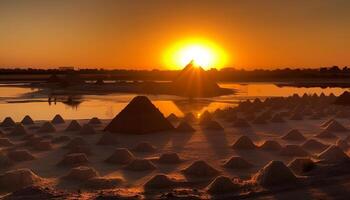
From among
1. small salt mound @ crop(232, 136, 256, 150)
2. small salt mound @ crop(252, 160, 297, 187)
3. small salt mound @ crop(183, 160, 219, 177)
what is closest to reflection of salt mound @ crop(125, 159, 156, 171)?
small salt mound @ crop(183, 160, 219, 177)

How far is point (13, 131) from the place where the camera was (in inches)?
658

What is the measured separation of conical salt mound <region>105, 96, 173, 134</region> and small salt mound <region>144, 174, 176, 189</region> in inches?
307

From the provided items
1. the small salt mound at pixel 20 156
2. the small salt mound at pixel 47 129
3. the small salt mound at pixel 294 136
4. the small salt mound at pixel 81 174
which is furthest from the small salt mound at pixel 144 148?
the small salt mound at pixel 47 129

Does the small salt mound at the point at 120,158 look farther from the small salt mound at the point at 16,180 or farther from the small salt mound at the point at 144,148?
the small salt mound at the point at 16,180

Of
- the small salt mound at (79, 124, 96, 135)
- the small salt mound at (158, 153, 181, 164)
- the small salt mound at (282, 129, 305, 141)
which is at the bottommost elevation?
the small salt mound at (158, 153, 181, 164)

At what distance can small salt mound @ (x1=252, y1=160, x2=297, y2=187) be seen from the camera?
→ 877cm

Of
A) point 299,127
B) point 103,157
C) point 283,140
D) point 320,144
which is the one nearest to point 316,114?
point 299,127

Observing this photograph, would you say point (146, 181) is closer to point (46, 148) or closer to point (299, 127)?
point (46, 148)

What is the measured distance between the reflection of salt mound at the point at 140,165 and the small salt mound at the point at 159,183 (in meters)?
1.63

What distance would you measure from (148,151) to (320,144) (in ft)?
15.9

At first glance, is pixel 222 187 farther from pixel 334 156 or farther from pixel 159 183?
pixel 334 156

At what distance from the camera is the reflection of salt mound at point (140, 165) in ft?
34.6

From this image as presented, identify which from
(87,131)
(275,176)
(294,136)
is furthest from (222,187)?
(87,131)

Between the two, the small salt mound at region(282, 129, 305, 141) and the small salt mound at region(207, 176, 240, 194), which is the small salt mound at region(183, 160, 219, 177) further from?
the small salt mound at region(282, 129, 305, 141)
